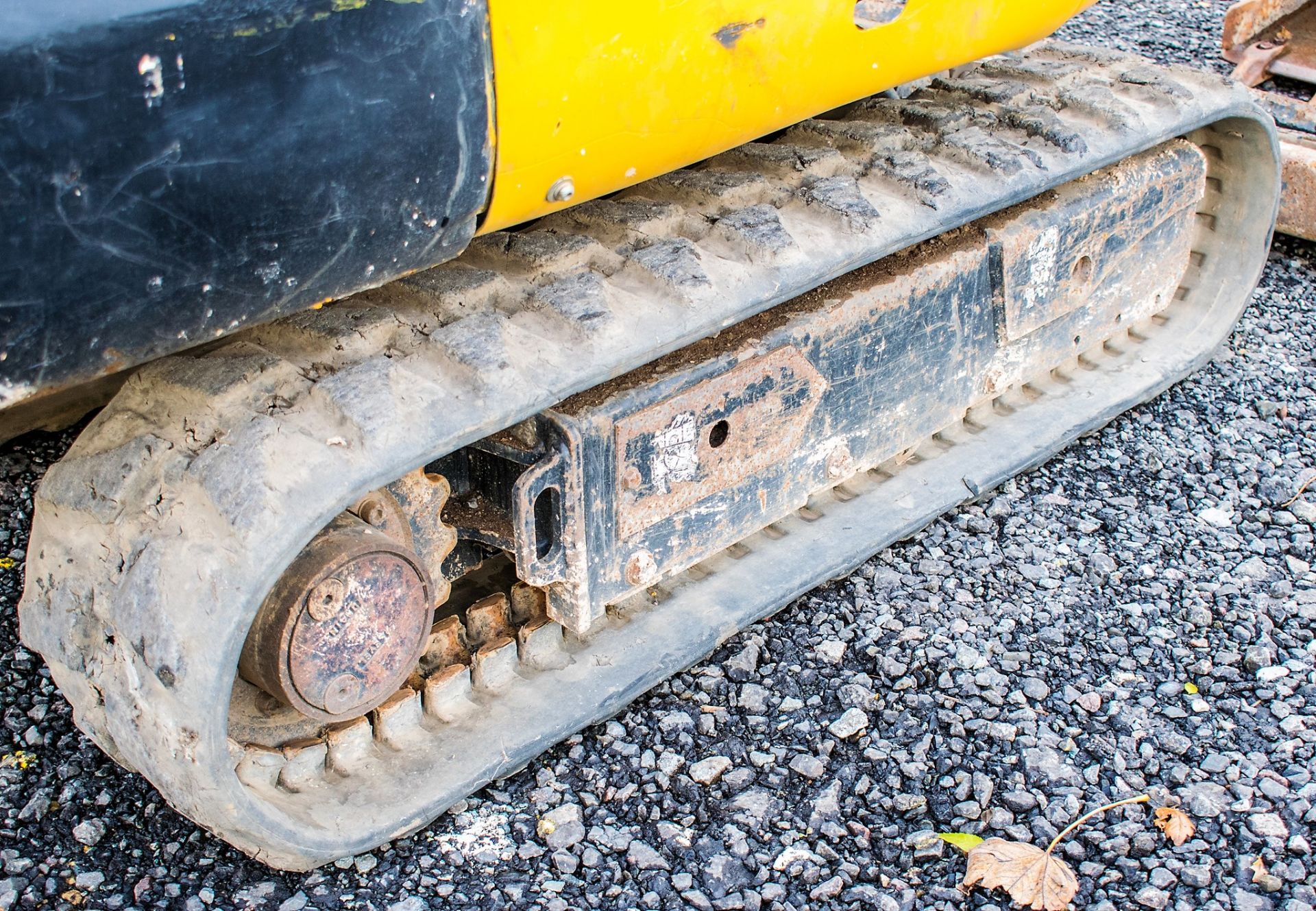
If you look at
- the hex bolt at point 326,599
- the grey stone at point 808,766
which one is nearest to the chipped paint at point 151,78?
the hex bolt at point 326,599

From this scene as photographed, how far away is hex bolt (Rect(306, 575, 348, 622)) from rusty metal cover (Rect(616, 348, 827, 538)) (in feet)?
1.51

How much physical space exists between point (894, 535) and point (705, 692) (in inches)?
20.0

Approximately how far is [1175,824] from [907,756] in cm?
38

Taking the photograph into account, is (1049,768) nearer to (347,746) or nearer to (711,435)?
(711,435)

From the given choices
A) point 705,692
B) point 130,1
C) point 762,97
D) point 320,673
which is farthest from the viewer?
point 705,692

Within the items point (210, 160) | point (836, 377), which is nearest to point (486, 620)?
A: point (836, 377)

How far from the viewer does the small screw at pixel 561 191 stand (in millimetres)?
1748

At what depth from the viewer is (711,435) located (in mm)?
2199

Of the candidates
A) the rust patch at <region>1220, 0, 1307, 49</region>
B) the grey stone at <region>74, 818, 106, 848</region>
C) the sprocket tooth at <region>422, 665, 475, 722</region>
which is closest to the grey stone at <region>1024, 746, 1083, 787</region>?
the sprocket tooth at <region>422, 665, 475, 722</region>

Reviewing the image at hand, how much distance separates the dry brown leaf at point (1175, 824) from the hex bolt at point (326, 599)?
1.17 m

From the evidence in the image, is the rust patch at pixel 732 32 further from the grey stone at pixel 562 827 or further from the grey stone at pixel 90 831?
the grey stone at pixel 90 831

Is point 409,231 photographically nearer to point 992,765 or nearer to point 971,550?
point 992,765

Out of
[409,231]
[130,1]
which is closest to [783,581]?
[409,231]

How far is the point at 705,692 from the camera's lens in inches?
89.4
